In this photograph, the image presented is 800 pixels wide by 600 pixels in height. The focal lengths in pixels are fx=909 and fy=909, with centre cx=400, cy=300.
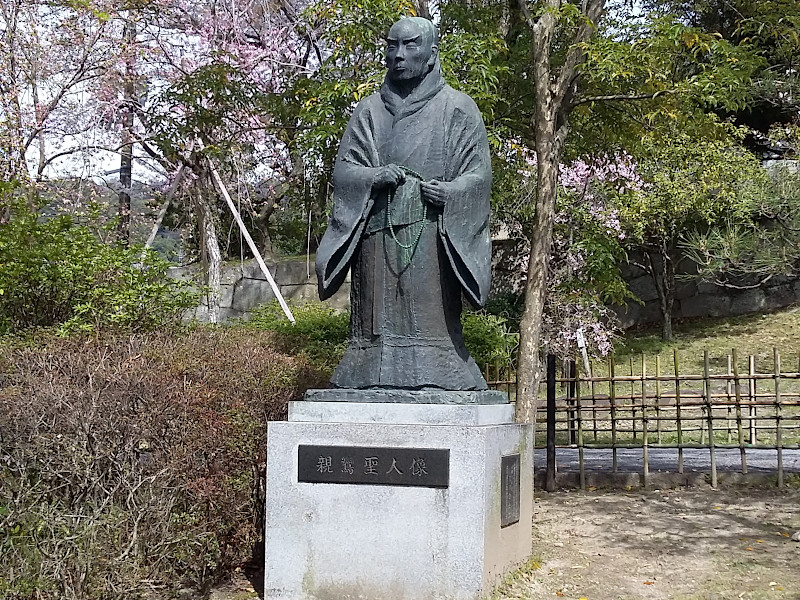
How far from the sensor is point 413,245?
5.47m

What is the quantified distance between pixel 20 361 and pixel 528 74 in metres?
6.73

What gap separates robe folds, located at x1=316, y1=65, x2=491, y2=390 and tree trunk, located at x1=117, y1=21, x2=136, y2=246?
25.3 ft

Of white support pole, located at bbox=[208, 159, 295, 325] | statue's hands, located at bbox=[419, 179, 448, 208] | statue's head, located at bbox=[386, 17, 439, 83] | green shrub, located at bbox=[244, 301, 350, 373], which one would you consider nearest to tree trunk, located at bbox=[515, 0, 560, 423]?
green shrub, located at bbox=[244, 301, 350, 373]

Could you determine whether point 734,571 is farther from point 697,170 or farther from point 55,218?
point 697,170

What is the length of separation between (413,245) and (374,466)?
4.39 feet

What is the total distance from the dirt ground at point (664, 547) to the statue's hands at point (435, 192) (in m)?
2.27

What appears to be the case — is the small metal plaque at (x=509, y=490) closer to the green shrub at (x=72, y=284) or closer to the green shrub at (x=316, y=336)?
the green shrub at (x=316, y=336)

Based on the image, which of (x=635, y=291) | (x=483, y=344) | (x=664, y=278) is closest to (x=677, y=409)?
(x=483, y=344)

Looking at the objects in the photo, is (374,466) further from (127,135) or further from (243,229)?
(127,135)

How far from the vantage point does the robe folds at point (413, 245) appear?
5.42 meters

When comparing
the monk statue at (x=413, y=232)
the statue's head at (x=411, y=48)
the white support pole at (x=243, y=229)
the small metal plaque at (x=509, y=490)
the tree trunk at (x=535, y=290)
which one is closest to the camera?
the small metal plaque at (x=509, y=490)

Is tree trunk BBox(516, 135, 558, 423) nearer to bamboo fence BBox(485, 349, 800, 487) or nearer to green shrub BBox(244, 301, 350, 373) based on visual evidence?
bamboo fence BBox(485, 349, 800, 487)

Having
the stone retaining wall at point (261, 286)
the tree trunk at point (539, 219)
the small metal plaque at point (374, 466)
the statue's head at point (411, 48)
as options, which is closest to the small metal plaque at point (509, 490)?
the small metal plaque at point (374, 466)

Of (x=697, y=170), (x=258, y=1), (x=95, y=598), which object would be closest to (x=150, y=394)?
(x=95, y=598)
